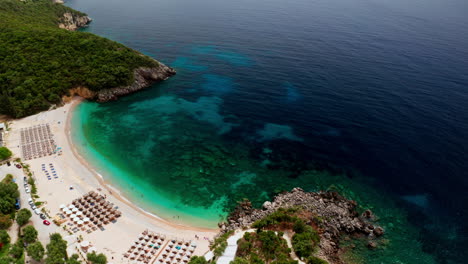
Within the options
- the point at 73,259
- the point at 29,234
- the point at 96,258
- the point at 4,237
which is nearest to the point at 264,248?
the point at 96,258

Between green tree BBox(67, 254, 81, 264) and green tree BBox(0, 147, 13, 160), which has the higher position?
green tree BBox(0, 147, 13, 160)

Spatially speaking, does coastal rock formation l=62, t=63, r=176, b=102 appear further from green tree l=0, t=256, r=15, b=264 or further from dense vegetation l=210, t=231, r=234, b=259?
dense vegetation l=210, t=231, r=234, b=259

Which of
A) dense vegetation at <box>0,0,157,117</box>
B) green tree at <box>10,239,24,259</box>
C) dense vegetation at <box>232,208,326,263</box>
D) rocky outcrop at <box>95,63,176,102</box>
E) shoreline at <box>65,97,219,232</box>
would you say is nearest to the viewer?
green tree at <box>10,239,24,259</box>

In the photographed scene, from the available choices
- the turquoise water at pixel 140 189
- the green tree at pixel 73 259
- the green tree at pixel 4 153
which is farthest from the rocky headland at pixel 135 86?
the green tree at pixel 73 259

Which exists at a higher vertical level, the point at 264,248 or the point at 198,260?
the point at 264,248

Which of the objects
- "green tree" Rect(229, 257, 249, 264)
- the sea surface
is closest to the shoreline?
the sea surface

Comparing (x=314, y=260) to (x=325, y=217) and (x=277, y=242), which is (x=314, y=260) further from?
(x=325, y=217)

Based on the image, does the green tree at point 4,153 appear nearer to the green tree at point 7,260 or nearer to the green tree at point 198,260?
the green tree at point 7,260
